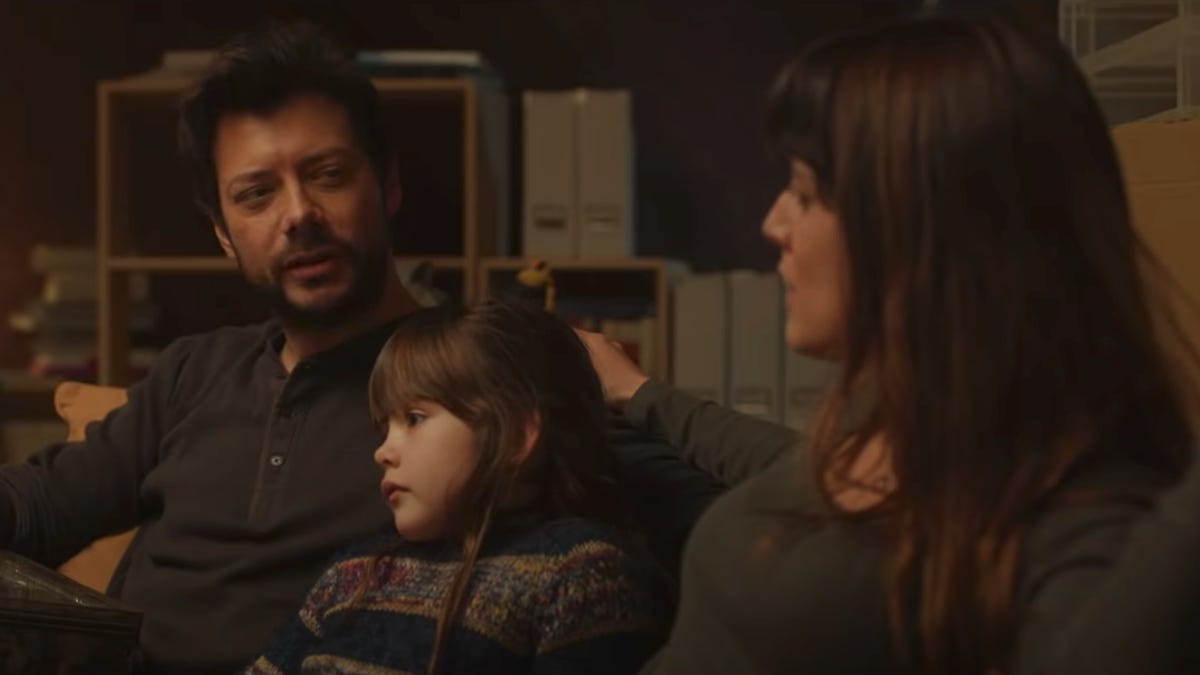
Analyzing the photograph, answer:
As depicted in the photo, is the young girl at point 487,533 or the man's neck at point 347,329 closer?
the young girl at point 487,533

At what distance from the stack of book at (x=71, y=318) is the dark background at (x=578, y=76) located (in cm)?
27

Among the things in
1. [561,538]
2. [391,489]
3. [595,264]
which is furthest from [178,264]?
[561,538]

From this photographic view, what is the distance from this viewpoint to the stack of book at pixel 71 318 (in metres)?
3.66

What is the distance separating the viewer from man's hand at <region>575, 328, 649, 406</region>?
161 cm

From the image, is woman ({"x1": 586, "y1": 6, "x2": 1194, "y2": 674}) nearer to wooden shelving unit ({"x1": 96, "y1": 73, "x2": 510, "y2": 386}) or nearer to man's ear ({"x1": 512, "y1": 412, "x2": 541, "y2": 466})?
man's ear ({"x1": 512, "y1": 412, "x2": 541, "y2": 466})

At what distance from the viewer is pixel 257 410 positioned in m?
1.77

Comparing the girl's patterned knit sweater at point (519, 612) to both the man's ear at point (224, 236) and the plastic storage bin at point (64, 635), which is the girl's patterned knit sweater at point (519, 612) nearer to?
the plastic storage bin at point (64, 635)

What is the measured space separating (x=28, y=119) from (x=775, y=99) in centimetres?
337

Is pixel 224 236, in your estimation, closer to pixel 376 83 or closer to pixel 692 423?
pixel 692 423

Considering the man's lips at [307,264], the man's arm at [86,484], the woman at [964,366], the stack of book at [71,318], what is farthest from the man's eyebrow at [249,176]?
the stack of book at [71,318]

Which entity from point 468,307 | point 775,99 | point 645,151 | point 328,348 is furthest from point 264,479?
point 645,151

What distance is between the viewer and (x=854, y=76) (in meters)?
0.95

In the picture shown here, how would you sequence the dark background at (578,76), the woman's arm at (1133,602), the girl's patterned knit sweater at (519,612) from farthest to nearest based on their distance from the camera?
the dark background at (578,76) < the girl's patterned knit sweater at (519,612) < the woman's arm at (1133,602)

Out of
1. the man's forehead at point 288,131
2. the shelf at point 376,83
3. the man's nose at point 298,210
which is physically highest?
the shelf at point 376,83
